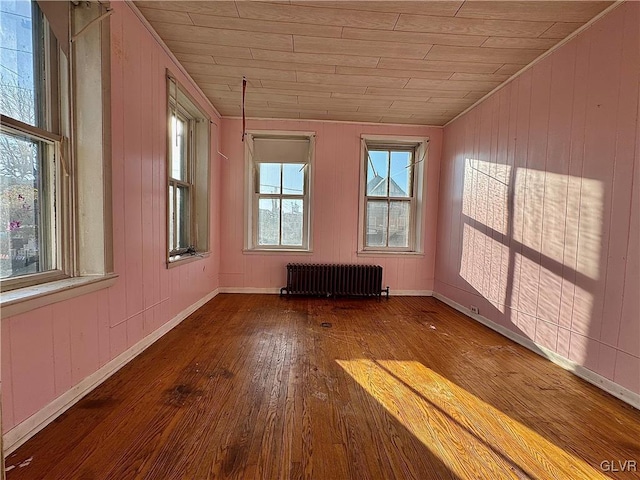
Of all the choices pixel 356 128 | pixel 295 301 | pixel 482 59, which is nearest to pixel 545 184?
pixel 482 59

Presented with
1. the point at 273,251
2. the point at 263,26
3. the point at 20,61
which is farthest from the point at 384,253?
the point at 20,61

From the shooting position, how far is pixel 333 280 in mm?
4465

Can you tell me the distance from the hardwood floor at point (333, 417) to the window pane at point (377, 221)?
7.33ft

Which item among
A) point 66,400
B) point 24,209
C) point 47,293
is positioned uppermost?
point 24,209

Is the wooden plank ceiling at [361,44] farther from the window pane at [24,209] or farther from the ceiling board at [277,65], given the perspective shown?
the window pane at [24,209]

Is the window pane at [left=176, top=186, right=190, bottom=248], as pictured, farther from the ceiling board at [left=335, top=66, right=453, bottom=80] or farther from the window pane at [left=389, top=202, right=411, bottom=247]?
the window pane at [left=389, top=202, right=411, bottom=247]

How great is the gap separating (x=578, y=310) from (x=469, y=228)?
1674mm

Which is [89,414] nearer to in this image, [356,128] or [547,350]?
[547,350]

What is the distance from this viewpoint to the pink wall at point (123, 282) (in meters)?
1.45

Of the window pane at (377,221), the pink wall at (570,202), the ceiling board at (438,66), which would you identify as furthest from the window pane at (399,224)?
the ceiling board at (438,66)

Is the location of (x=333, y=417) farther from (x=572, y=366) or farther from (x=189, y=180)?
(x=189, y=180)

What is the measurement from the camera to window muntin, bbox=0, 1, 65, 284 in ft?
5.05

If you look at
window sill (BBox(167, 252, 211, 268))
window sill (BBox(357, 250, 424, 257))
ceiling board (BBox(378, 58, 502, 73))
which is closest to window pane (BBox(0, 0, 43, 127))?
window sill (BBox(167, 252, 211, 268))

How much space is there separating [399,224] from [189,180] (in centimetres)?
329
